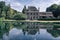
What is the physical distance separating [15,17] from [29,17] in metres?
6.60

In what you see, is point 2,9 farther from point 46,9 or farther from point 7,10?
point 46,9

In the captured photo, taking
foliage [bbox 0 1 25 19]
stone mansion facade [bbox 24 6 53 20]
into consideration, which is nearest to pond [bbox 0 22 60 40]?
foliage [bbox 0 1 25 19]

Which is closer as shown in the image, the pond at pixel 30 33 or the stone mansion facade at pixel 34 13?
the pond at pixel 30 33

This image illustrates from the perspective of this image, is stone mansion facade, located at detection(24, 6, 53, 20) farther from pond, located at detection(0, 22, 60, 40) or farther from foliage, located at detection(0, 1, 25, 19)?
pond, located at detection(0, 22, 60, 40)

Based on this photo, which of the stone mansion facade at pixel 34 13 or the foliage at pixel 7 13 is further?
the stone mansion facade at pixel 34 13

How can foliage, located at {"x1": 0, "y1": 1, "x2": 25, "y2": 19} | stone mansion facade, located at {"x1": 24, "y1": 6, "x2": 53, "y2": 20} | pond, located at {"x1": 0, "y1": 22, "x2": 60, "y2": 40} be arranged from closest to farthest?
pond, located at {"x1": 0, "y1": 22, "x2": 60, "y2": 40}
foliage, located at {"x1": 0, "y1": 1, "x2": 25, "y2": 19}
stone mansion facade, located at {"x1": 24, "y1": 6, "x2": 53, "y2": 20}

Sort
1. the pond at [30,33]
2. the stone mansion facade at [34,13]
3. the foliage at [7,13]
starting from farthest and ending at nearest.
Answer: the stone mansion facade at [34,13], the foliage at [7,13], the pond at [30,33]

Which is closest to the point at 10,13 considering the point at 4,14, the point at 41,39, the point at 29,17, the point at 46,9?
the point at 4,14

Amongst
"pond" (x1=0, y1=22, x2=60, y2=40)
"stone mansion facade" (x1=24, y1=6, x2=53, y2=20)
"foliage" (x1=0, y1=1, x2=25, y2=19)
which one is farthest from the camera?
"stone mansion facade" (x1=24, y1=6, x2=53, y2=20)

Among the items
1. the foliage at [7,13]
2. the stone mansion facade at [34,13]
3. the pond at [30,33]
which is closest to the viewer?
the pond at [30,33]

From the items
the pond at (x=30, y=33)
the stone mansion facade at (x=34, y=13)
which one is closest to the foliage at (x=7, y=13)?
the stone mansion facade at (x=34, y=13)

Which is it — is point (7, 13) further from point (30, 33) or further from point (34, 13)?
point (30, 33)

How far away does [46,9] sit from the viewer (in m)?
57.3

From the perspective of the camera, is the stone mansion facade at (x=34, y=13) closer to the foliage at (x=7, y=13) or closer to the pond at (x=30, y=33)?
the foliage at (x=7, y=13)
